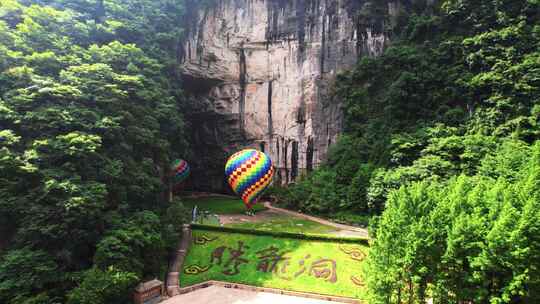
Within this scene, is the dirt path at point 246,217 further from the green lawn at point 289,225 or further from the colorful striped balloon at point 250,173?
the colorful striped balloon at point 250,173

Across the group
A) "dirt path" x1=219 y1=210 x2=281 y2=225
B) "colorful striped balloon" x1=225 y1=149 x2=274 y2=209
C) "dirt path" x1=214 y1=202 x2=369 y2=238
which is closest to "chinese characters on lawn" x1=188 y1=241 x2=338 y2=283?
"dirt path" x1=214 y1=202 x2=369 y2=238

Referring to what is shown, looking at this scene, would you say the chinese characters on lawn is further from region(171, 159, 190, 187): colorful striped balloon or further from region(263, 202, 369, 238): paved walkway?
region(171, 159, 190, 187): colorful striped balloon

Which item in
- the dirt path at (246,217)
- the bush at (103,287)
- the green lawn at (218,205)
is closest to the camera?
the bush at (103,287)

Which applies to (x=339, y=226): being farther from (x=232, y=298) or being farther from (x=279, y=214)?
(x=232, y=298)

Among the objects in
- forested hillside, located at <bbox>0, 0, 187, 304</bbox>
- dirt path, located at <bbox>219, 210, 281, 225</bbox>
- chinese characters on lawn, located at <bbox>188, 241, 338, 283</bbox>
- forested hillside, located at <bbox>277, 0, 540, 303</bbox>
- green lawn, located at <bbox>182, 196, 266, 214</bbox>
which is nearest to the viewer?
forested hillside, located at <bbox>277, 0, 540, 303</bbox>

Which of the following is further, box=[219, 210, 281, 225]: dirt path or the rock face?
the rock face

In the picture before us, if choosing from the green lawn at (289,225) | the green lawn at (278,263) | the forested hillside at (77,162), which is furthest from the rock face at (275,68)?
the green lawn at (278,263)

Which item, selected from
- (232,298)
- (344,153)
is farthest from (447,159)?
(232,298)
